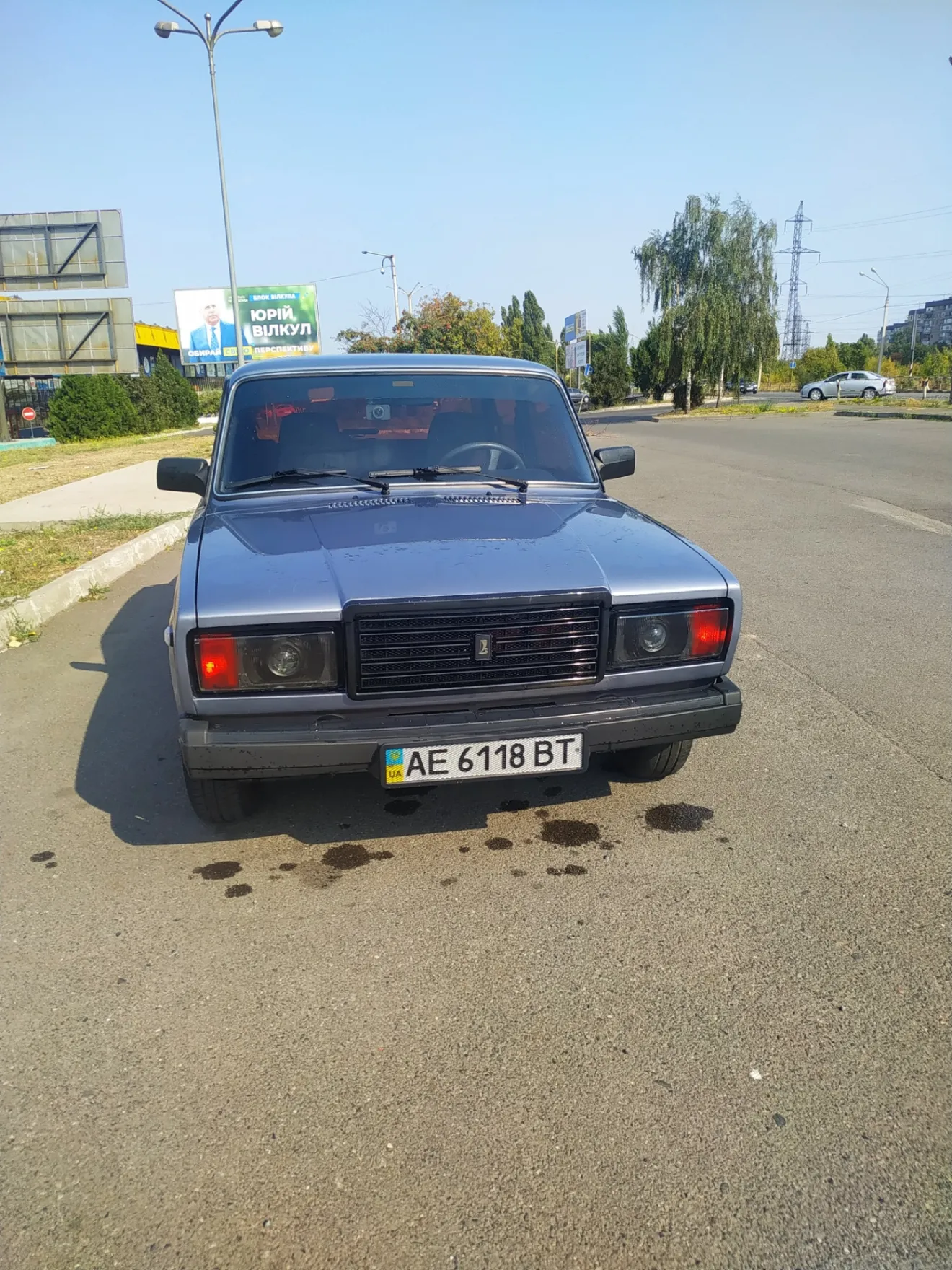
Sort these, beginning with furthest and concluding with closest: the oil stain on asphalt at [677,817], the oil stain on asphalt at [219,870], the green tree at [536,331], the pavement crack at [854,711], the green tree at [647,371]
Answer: the green tree at [536,331] → the green tree at [647,371] → the pavement crack at [854,711] → the oil stain on asphalt at [677,817] → the oil stain on asphalt at [219,870]

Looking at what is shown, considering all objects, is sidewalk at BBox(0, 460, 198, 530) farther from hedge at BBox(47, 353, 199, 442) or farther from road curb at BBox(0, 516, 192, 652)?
A: hedge at BBox(47, 353, 199, 442)

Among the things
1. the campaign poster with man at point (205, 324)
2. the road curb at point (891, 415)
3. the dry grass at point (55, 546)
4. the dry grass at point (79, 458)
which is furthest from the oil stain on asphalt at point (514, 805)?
the campaign poster with man at point (205, 324)

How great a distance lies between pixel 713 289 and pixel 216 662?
140 feet

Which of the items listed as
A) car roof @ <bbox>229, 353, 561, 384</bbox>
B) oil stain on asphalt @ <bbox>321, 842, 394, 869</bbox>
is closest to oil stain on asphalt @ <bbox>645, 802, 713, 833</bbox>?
oil stain on asphalt @ <bbox>321, 842, 394, 869</bbox>

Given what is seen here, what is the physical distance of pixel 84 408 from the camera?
104 ft

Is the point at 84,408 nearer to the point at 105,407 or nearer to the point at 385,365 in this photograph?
the point at 105,407

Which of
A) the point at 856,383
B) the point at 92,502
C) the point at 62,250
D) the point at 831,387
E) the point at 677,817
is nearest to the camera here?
the point at 677,817

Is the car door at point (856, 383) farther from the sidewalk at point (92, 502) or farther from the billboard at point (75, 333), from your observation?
the sidewalk at point (92, 502)

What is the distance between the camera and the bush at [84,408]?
105 ft

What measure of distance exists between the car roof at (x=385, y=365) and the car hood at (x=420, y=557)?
92cm

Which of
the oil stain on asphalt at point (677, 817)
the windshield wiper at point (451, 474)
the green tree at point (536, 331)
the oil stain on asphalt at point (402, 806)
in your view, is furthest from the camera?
the green tree at point (536, 331)

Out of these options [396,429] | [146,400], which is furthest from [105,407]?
[396,429]

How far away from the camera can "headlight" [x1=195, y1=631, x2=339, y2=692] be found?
2.87 meters

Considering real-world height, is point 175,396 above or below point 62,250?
below
